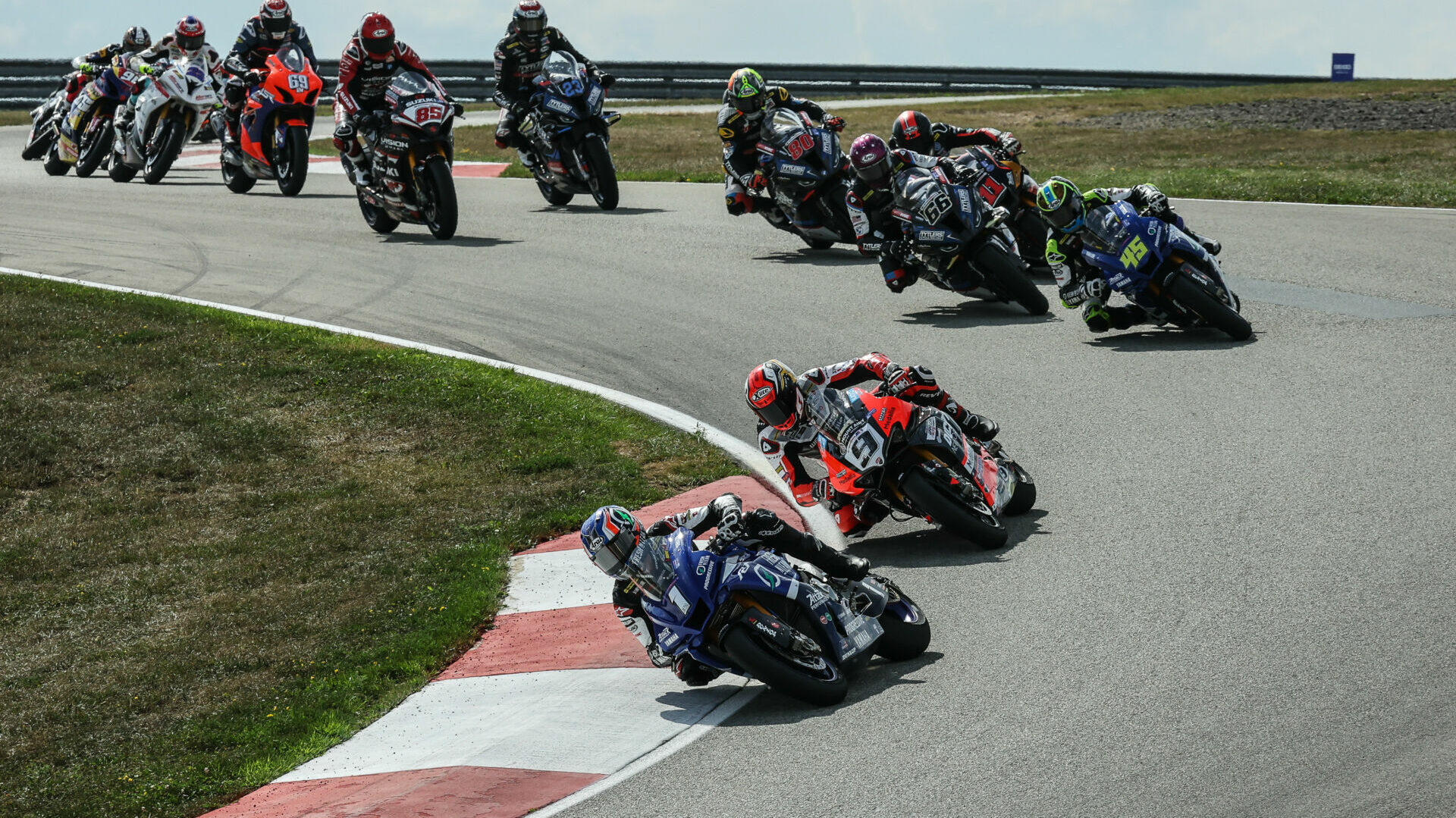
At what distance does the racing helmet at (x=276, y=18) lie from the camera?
22.7 meters

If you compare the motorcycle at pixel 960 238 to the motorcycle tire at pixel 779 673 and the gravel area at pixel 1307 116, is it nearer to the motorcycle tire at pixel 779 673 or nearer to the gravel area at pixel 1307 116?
the motorcycle tire at pixel 779 673

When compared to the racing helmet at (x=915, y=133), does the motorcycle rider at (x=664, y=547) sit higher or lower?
lower

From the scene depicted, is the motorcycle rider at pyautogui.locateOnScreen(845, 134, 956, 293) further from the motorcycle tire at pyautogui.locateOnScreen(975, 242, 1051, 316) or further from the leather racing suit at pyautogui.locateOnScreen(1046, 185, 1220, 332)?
the leather racing suit at pyautogui.locateOnScreen(1046, 185, 1220, 332)

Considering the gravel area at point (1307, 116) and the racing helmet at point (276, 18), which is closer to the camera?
the racing helmet at point (276, 18)

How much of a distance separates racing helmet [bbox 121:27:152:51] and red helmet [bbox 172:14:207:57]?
169 centimetres

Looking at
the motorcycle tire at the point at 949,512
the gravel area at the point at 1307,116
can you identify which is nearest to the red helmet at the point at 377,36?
the motorcycle tire at the point at 949,512

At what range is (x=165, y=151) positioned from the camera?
23.9 metres

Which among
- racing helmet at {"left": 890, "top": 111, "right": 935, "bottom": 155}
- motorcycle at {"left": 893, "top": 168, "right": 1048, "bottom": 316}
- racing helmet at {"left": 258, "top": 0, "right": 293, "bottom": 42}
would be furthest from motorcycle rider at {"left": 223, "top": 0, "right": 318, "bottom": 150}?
motorcycle at {"left": 893, "top": 168, "right": 1048, "bottom": 316}

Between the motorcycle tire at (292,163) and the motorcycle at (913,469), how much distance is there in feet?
51.5

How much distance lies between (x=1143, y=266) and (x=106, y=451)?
8.32 meters

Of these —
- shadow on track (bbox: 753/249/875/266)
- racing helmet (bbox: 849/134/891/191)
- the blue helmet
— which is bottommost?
the blue helmet

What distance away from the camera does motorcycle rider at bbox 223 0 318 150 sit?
2203 cm

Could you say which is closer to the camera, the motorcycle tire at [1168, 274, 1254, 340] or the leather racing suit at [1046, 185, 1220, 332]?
the motorcycle tire at [1168, 274, 1254, 340]

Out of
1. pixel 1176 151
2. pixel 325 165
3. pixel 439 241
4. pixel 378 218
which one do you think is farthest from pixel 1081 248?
pixel 325 165
